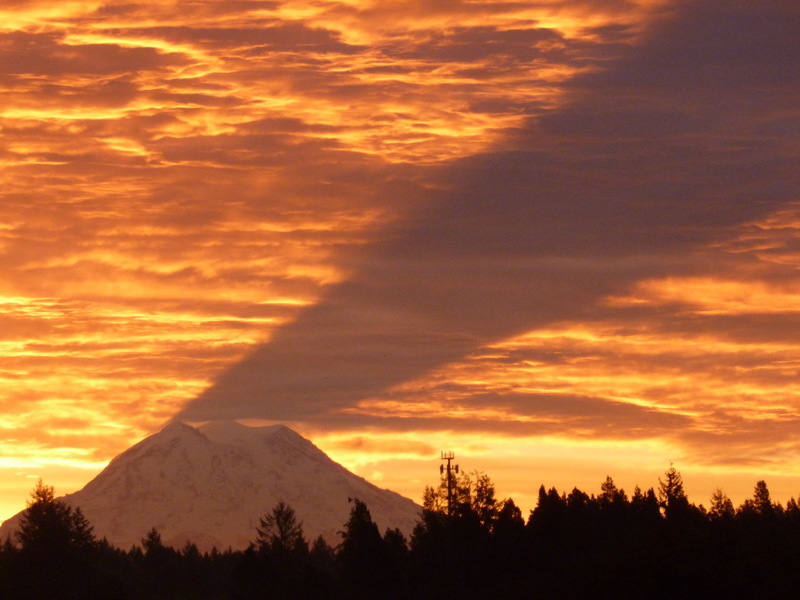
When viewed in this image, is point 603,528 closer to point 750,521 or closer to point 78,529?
point 750,521

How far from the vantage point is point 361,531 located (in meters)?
117

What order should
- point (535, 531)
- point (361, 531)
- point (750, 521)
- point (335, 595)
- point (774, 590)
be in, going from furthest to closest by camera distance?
point (750, 521), point (535, 531), point (361, 531), point (335, 595), point (774, 590)

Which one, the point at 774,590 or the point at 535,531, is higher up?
the point at 535,531

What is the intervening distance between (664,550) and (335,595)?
29.4 meters

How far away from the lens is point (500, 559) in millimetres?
118438

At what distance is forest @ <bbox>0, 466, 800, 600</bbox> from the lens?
301 feet

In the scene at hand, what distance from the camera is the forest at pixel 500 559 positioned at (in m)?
91.8

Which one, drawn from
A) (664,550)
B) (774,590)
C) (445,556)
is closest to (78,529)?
(445,556)

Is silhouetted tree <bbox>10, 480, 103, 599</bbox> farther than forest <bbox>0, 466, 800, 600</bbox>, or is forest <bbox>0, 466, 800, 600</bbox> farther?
silhouetted tree <bbox>10, 480, 103, 599</bbox>

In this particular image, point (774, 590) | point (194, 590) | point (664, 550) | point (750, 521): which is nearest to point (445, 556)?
point (664, 550)

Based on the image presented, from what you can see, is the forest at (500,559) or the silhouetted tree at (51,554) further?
the silhouetted tree at (51,554)

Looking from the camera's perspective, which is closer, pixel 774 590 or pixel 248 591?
pixel 774 590

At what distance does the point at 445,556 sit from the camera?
116 metres

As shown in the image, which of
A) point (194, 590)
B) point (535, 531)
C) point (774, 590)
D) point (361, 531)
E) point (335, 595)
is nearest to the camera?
point (774, 590)
